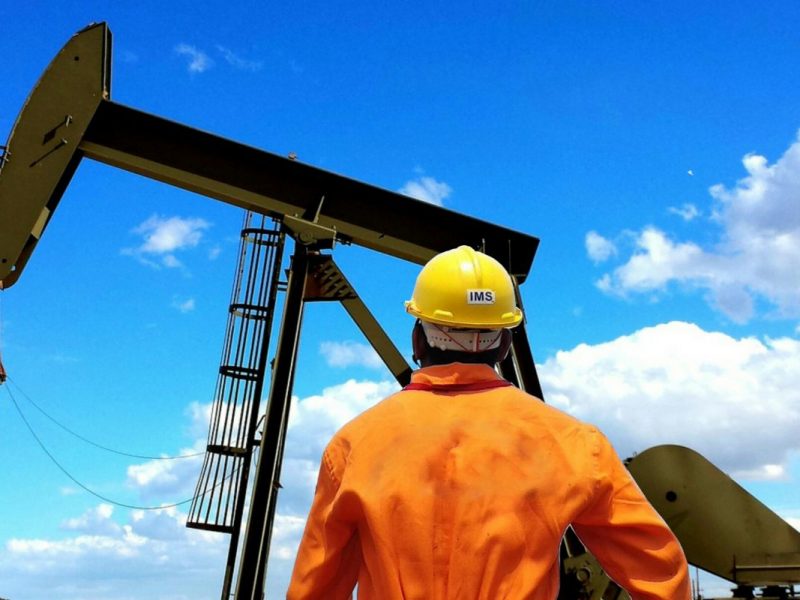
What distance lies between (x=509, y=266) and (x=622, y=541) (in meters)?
6.35

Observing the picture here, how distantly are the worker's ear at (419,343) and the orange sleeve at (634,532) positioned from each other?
48 centimetres

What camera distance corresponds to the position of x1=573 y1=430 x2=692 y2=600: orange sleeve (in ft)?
6.62

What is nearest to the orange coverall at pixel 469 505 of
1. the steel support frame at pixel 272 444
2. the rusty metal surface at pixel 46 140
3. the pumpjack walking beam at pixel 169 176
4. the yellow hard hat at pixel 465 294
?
the yellow hard hat at pixel 465 294

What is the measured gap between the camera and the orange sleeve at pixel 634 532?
6.62 ft

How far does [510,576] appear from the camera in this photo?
1.93m

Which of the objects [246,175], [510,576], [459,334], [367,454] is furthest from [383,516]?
[246,175]

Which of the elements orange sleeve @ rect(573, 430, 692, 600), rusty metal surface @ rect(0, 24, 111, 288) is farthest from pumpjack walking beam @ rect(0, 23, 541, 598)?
orange sleeve @ rect(573, 430, 692, 600)

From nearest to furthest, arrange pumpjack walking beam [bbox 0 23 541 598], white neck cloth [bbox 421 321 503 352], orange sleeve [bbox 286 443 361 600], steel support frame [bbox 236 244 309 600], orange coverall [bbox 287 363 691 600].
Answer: orange coverall [bbox 287 363 691 600], orange sleeve [bbox 286 443 361 600], white neck cloth [bbox 421 321 503 352], steel support frame [bbox 236 244 309 600], pumpjack walking beam [bbox 0 23 541 598]

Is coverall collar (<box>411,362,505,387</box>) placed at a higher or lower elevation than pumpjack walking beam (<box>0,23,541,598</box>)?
lower

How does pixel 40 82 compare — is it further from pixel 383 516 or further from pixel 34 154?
pixel 383 516

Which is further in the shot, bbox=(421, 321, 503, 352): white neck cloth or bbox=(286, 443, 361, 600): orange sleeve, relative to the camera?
bbox=(421, 321, 503, 352): white neck cloth

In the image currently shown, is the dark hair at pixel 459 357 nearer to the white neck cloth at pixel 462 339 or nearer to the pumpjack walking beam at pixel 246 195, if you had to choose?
the white neck cloth at pixel 462 339

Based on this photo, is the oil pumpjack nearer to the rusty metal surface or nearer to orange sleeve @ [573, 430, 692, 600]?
the rusty metal surface

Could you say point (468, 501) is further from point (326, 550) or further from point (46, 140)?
point (46, 140)
